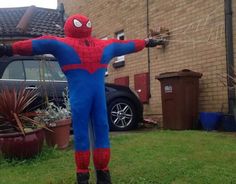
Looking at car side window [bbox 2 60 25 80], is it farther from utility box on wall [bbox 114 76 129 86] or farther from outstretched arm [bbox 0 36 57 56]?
utility box on wall [bbox 114 76 129 86]

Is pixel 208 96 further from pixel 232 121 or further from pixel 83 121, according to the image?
pixel 83 121

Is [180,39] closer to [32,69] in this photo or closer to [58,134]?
[32,69]

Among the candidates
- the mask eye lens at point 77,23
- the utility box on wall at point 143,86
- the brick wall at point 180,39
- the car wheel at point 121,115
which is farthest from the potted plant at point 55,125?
the utility box on wall at point 143,86

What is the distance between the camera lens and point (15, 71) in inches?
337

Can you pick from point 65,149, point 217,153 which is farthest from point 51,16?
point 217,153

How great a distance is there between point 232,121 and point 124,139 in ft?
7.77

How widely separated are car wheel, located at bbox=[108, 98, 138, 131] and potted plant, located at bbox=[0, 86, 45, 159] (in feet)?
9.51

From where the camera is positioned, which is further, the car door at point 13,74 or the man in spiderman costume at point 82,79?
the car door at point 13,74

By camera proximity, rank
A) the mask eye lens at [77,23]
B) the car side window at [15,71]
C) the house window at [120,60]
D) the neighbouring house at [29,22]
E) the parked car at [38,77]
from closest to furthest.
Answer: the mask eye lens at [77,23] → the parked car at [38,77] → the car side window at [15,71] → the house window at [120,60] → the neighbouring house at [29,22]

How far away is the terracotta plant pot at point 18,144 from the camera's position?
19.9 ft

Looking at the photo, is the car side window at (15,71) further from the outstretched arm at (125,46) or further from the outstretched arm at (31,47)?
the outstretched arm at (31,47)

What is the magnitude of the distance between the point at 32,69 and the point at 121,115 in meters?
2.03

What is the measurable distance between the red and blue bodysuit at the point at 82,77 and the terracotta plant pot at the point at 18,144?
5.53 feet

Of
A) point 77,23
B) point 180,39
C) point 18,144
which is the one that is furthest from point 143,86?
point 77,23
